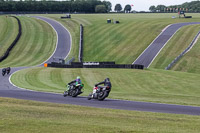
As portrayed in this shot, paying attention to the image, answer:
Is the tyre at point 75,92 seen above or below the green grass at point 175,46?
above

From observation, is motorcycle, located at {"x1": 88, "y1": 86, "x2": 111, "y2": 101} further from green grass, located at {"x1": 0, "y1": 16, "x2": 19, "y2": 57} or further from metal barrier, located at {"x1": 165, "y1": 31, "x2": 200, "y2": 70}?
green grass, located at {"x1": 0, "y1": 16, "x2": 19, "y2": 57}

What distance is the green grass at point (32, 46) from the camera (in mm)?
76681

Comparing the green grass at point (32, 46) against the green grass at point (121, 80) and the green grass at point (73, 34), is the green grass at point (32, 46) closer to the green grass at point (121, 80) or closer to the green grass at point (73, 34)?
the green grass at point (73, 34)

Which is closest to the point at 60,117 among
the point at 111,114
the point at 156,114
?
the point at 111,114

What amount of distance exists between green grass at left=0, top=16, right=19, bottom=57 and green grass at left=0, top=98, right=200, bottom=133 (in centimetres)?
6476

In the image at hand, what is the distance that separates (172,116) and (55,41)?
74.8 metres

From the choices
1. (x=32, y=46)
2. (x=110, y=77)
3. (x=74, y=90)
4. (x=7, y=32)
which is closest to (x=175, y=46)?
(x=110, y=77)

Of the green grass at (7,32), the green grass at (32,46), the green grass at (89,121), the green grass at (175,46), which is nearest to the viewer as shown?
the green grass at (89,121)

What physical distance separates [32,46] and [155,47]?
1215 inches

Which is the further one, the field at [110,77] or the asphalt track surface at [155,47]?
the asphalt track surface at [155,47]

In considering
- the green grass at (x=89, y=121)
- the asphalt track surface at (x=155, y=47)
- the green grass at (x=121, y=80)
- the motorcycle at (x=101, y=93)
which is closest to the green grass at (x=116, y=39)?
the asphalt track surface at (x=155, y=47)

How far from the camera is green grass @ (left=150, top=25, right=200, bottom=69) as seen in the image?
222ft

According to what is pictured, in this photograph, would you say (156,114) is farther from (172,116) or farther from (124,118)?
(124,118)

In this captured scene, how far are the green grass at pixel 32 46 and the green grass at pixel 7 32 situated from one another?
2.17 meters
